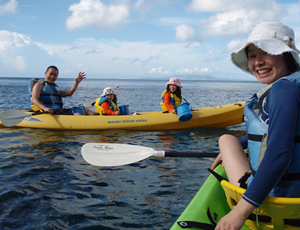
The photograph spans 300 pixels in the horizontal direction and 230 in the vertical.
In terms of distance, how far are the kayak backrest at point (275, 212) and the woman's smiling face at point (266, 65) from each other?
69 cm

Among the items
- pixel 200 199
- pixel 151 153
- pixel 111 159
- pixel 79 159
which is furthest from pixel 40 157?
pixel 200 199

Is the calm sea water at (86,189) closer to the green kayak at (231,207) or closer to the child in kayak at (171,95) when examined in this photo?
the green kayak at (231,207)

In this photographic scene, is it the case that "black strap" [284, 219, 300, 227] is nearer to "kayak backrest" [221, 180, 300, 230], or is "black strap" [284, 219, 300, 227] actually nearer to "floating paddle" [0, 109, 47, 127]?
"kayak backrest" [221, 180, 300, 230]

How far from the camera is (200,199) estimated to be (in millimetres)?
2070

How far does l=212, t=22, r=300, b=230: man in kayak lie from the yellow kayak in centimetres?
611

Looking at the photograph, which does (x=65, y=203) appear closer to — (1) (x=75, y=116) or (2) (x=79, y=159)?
(2) (x=79, y=159)

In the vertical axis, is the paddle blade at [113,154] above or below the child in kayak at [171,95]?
below

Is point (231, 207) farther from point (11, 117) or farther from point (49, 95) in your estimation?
point (49, 95)

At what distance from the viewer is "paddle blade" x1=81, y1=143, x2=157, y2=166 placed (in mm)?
3152

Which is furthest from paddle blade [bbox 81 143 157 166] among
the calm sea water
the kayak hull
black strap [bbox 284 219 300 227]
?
black strap [bbox 284 219 300 227]

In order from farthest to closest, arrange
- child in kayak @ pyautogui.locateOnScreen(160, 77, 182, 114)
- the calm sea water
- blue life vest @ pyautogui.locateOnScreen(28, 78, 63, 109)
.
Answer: child in kayak @ pyautogui.locateOnScreen(160, 77, 182, 114) < blue life vest @ pyautogui.locateOnScreen(28, 78, 63, 109) < the calm sea water

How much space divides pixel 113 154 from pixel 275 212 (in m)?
2.12

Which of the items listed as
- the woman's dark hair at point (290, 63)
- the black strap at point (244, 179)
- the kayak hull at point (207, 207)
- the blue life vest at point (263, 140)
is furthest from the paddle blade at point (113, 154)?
the woman's dark hair at point (290, 63)

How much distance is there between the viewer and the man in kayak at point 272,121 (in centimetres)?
132
